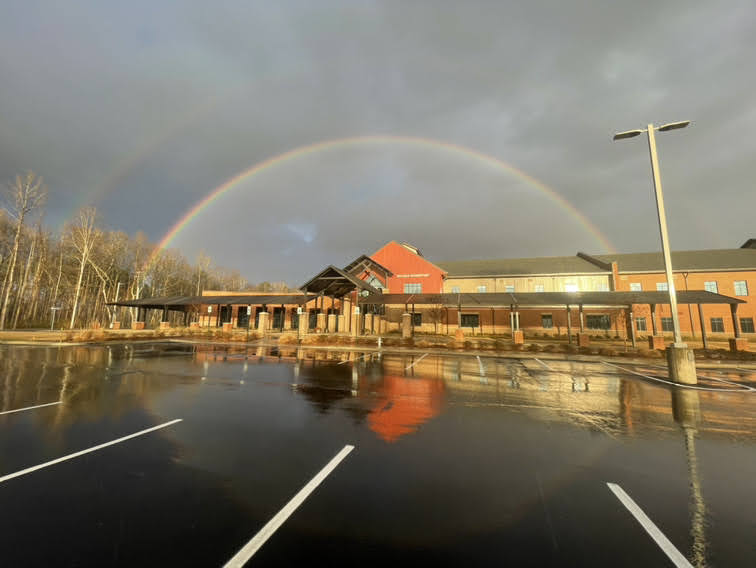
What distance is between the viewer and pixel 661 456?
5.05 m

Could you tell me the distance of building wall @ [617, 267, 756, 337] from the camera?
112 feet

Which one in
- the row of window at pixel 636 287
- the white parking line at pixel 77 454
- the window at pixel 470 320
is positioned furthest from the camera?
the window at pixel 470 320

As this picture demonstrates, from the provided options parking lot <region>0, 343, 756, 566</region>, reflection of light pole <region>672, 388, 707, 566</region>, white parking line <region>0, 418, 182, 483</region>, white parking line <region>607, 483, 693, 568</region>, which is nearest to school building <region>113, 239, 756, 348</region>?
reflection of light pole <region>672, 388, 707, 566</region>

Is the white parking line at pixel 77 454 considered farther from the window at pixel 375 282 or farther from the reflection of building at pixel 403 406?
the window at pixel 375 282

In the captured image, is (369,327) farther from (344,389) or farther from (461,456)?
(461,456)

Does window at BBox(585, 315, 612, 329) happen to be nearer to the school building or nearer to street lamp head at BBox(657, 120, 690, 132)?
the school building

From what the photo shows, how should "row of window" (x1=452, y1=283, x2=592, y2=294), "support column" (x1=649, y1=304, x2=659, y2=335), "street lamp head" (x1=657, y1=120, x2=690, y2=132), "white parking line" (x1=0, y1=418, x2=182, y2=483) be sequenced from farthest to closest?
"row of window" (x1=452, y1=283, x2=592, y2=294), "support column" (x1=649, y1=304, x2=659, y2=335), "street lamp head" (x1=657, y1=120, x2=690, y2=132), "white parking line" (x1=0, y1=418, x2=182, y2=483)

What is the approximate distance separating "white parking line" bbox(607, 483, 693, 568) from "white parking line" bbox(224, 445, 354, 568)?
3.54 meters

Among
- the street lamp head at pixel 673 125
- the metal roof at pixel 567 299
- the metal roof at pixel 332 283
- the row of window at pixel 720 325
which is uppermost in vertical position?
the street lamp head at pixel 673 125

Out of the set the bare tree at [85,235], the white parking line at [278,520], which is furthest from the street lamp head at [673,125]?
the bare tree at [85,235]

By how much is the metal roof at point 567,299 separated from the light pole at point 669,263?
14.3 m

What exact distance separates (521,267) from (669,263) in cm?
3303

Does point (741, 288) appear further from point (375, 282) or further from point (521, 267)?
point (375, 282)

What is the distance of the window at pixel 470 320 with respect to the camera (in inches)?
1483
